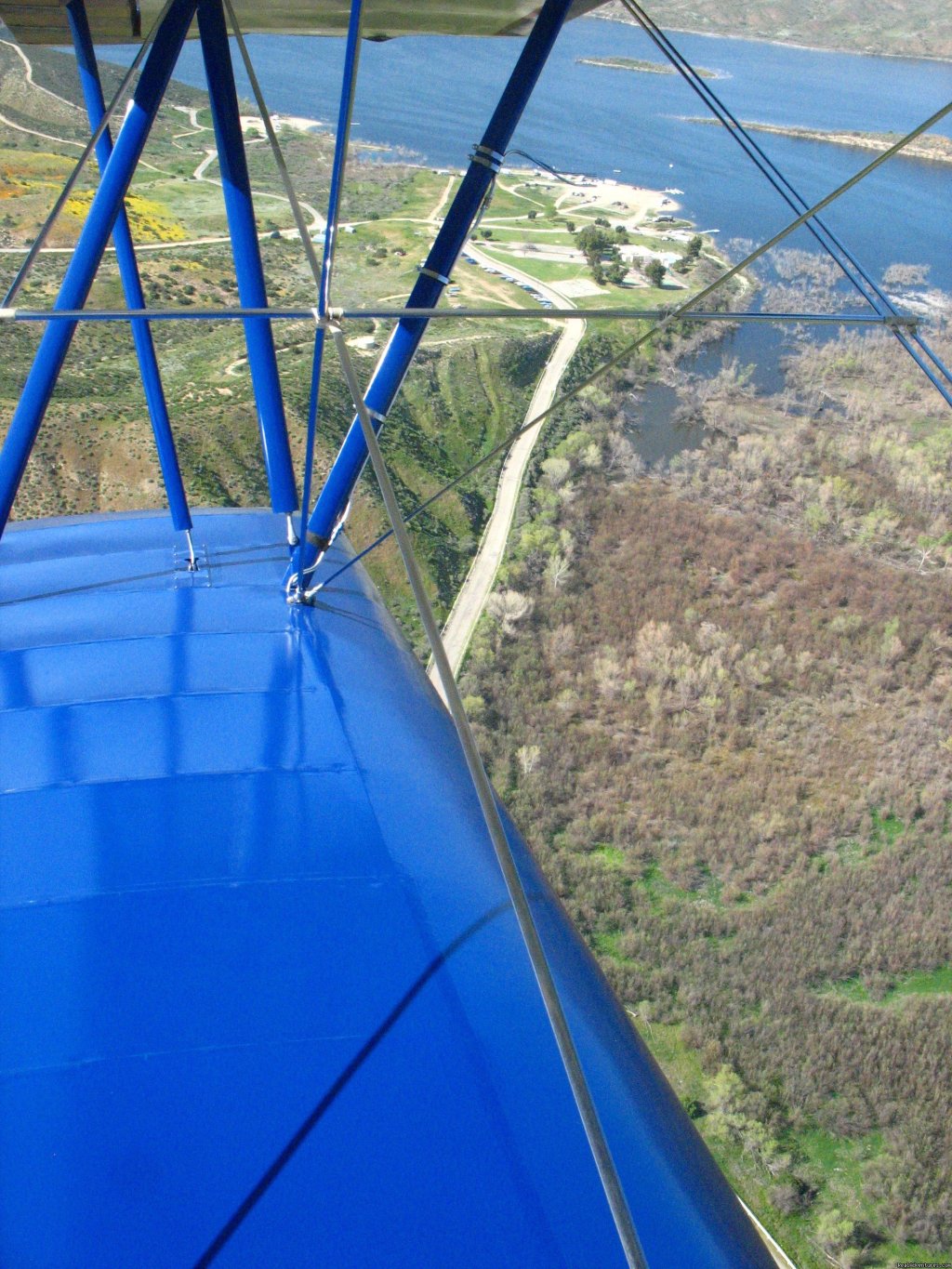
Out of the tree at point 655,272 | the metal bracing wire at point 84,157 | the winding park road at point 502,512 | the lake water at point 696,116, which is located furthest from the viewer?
the lake water at point 696,116

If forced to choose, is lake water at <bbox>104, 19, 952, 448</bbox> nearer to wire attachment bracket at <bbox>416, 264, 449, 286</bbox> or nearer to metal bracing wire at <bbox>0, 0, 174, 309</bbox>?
wire attachment bracket at <bbox>416, 264, 449, 286</bbox>

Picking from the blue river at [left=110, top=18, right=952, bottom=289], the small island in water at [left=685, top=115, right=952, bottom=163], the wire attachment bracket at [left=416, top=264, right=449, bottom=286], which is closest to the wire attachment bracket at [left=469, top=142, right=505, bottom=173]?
the wire attachment bracket at [left=416, top=264, right=449, bottom=286]

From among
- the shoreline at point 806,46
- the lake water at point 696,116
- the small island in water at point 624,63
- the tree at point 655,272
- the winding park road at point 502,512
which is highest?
the shoreline at point 806,46

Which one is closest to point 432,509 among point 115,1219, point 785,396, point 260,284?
point 785,396

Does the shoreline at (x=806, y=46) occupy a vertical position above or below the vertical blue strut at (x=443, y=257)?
above

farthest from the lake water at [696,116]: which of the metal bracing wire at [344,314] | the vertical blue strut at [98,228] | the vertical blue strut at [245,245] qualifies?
the metal bracing wire at [344,314]

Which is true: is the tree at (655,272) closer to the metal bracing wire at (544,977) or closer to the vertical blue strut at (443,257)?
the vertical blue strut at (443,257)
